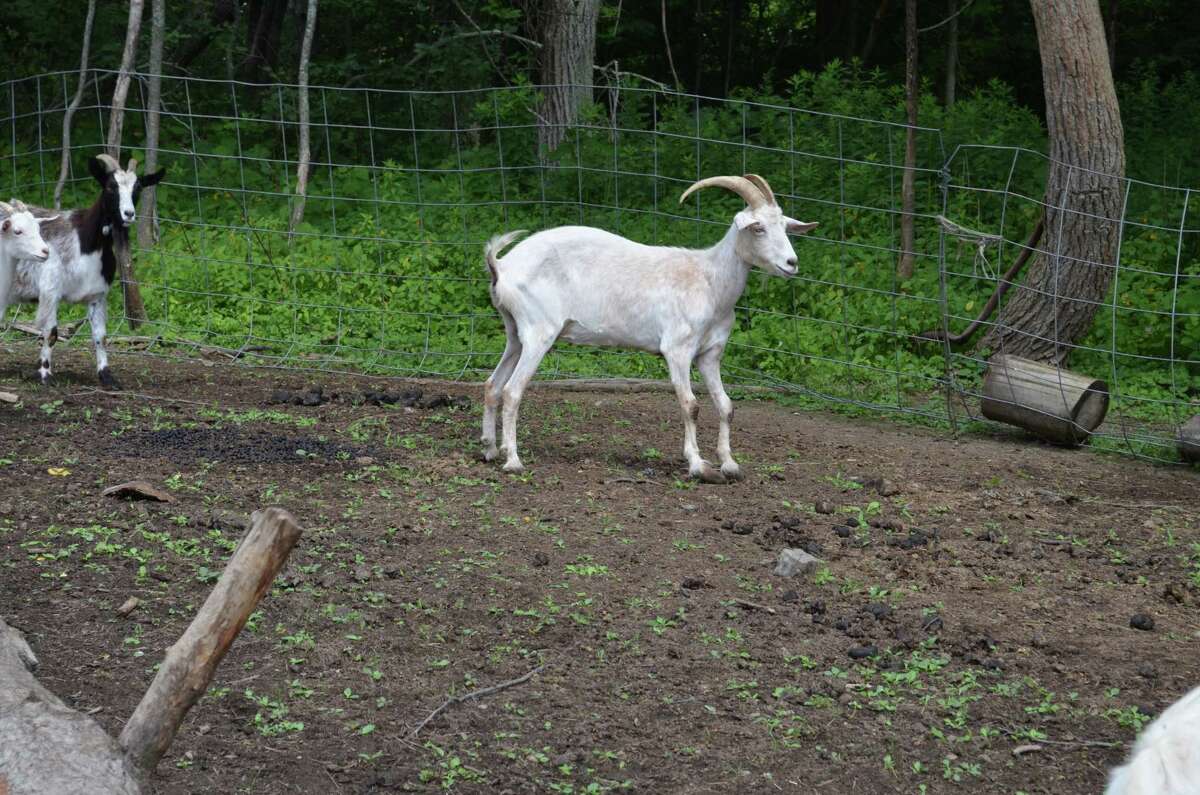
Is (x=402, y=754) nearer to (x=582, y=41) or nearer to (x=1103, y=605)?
(x=1103, y=605)

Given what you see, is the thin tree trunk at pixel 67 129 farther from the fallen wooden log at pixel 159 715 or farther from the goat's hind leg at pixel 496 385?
the fallen wooden log at pixel 159 715

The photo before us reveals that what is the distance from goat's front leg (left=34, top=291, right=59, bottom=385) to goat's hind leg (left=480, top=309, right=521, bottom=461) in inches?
116

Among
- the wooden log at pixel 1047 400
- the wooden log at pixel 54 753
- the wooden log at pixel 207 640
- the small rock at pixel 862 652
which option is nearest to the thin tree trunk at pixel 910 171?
the wooden log at pixel 1047 400

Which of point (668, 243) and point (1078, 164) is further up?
point (1078, 164)

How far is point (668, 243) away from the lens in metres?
10.6

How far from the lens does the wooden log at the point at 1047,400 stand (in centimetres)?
790

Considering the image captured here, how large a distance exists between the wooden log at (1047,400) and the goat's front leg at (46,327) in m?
5.83

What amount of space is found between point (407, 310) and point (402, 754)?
692 centimetres

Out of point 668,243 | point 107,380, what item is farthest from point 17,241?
point 668,243

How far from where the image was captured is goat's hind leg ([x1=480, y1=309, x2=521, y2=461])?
7.13 m

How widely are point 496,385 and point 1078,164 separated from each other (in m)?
4.32

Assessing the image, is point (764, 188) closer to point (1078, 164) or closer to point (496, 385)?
point (496, 385)

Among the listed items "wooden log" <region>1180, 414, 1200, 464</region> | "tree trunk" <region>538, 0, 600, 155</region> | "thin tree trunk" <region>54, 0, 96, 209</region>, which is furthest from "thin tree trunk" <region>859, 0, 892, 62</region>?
"wooden log" <region>1180, 414, 1200, 464</region>

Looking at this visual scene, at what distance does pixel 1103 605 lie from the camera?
5336mm
